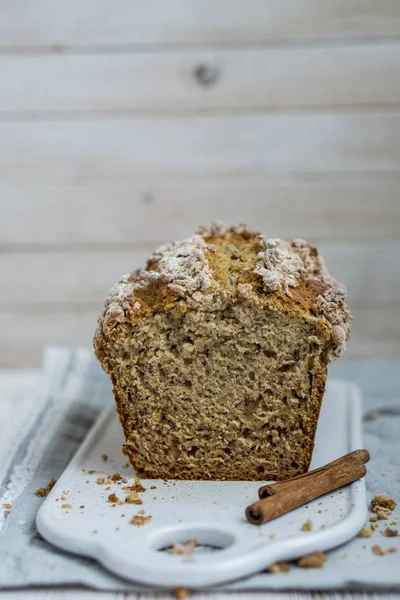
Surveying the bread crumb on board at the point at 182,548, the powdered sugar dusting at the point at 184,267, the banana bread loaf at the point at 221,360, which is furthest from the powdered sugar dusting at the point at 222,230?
the bread crumb on board at the point at 182,548

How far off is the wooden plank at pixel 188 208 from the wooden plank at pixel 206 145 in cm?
9

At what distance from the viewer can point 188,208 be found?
14.4 ft

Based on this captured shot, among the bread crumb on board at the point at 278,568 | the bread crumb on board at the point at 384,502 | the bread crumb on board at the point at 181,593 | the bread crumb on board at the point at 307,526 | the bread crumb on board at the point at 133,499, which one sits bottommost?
the bread crumb on board at the point at 181,593

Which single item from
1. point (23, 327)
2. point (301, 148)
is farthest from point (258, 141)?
point (23, 327)

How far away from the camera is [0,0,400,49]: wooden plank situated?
402 centimetres

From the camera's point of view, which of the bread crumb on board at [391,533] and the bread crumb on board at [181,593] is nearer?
the bread crumb on board at [181,593]

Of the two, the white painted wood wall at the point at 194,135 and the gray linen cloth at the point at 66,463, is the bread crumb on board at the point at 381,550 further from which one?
the white painted wood wall at the point at 194,135

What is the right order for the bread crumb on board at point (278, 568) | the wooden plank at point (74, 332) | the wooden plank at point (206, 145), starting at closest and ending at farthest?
the bread crumb on board at point (278, 568) < the wooden plank at point (206, 145) < the wooden plank at point (74, 332)

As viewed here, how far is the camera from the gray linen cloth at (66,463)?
1.92 meters

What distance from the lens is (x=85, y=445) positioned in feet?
9.03

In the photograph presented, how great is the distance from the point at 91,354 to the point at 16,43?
1780mm

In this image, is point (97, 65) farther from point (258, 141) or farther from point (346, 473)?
point (346, 473)

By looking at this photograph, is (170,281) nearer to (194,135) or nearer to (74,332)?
(194,135)

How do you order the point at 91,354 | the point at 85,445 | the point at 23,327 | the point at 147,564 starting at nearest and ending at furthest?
1. the point at 147,564
2. the point at 85,445
3. the point at 91,354
4. the point at 23,327
